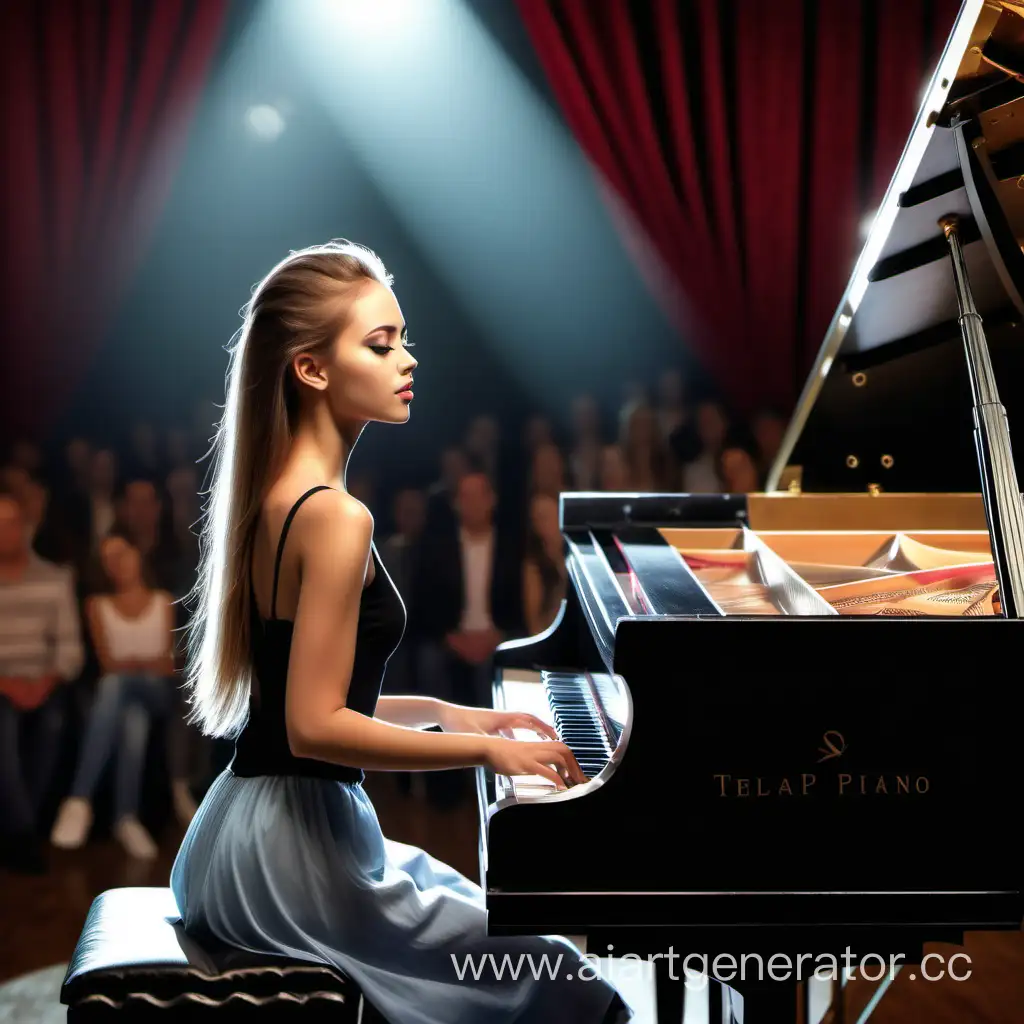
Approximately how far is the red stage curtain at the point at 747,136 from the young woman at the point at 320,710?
2.95 m

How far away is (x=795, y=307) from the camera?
4289 mm

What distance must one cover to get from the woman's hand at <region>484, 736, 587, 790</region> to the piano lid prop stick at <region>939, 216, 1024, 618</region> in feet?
1.77

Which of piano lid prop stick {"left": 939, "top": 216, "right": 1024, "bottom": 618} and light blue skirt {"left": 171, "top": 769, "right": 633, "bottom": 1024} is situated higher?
piano lid prop stick {"left": 939, "top": 216, "right": 1024, "bottom": 618}

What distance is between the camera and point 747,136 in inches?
166

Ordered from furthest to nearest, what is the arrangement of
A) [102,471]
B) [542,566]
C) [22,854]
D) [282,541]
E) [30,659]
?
[542,566] → [102,471] → [30,659] → [22,854] → [282,541]

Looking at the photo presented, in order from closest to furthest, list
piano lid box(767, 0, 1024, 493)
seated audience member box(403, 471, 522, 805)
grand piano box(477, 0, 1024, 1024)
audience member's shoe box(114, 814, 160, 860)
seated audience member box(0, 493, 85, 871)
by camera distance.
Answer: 1. grand piano box(477, 0, 1024, 1024)
2. piano lid box(767, 0, 1024, 493)
3. audience member's shoe box(114, 814, 160, 860)
4. seated audience member box(0, 493, 85, 871)
5. seated audience member box(403, 471, 522, 805)

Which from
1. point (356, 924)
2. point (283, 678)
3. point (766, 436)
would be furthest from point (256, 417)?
→ point (766, 436)

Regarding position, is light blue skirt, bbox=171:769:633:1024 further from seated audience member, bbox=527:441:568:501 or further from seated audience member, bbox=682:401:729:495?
seated audience member, bbox=682:401:729:495

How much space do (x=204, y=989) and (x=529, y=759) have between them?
0.46 m

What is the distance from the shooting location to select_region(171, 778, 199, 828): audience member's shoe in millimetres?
3723

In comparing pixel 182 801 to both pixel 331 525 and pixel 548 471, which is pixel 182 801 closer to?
pixel 548 471

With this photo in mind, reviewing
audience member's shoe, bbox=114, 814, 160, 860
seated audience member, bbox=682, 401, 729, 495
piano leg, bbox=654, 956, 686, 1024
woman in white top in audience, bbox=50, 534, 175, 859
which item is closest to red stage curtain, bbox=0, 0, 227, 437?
woman in white top in audience, bbox=50, 534, 175, 859

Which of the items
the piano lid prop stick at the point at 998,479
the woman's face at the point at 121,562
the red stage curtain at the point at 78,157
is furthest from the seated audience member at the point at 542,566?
the piano lid prop stick at the point at 998,479

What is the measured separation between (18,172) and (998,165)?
3481mm
